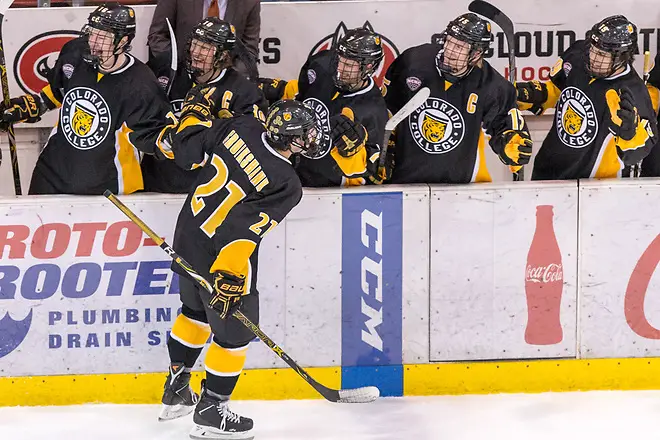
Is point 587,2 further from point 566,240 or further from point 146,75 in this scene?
point 146,75

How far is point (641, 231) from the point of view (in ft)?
14.9

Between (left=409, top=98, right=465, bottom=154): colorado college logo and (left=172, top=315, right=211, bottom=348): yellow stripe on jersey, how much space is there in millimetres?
1143

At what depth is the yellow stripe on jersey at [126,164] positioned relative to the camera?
456 cm

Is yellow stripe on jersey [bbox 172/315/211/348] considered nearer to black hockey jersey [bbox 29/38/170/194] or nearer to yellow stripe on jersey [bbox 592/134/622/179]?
black hockey jersey [bbox 29/38/170/194]

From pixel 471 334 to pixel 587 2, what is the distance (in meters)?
1.91

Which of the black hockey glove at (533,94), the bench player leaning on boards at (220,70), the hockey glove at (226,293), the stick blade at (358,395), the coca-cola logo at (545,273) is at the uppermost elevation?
the bench player leaning on boards at (220,70)

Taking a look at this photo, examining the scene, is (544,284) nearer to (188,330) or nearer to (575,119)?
(575,119)

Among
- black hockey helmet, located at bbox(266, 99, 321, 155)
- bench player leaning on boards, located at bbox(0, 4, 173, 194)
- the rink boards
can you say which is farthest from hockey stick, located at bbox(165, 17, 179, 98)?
black hockey helmet, located at bbox(266, 99, 321, 155)

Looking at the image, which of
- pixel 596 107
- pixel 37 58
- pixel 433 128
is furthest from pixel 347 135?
pixel 37 58

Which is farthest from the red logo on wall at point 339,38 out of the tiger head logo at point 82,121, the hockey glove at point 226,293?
the hockey glove at point 226,293

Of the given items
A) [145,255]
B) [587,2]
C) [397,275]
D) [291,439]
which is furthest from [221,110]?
[587,2]

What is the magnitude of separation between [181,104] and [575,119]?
158 centimetres

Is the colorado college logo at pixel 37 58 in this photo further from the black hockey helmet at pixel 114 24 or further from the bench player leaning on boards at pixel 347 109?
the bench player leaning on boards at pixel 347 109

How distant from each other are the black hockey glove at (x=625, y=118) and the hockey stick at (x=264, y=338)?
1354 millimetres
